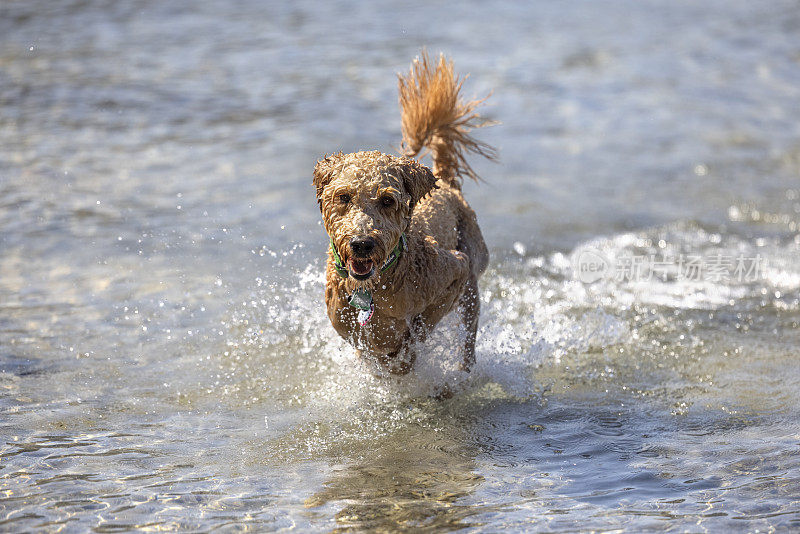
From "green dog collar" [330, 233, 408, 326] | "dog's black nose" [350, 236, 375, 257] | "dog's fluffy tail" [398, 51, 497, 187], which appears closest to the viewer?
"dog's black nose" [350, 236, 375, 257]

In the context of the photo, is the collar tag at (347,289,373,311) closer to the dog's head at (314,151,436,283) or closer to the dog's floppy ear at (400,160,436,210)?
the dog's head at (314,151,436,283)

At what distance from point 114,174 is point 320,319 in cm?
381

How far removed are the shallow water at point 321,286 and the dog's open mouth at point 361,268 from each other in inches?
39.7

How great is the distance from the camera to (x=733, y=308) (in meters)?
6.79

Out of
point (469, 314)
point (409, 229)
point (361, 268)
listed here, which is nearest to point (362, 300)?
point (361, 268)

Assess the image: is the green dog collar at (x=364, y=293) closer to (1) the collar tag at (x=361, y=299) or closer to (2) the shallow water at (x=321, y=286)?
(1) the collar tag at (x=361, y=299)

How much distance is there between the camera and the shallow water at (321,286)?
4.14 meters

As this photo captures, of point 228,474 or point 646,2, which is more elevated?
point 646,2

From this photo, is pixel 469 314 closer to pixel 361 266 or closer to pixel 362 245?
pixel 361 266

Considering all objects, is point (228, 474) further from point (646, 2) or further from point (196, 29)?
point (646, 2)

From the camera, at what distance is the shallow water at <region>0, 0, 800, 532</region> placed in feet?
13.6

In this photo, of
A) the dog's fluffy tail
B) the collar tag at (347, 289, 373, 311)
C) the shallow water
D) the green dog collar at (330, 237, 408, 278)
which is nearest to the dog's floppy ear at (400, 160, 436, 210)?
the green dog collar at (330, 237, 408, 278)

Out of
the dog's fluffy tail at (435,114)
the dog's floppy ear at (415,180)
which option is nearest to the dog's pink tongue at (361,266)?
the dog's floppy ear at (415,180)

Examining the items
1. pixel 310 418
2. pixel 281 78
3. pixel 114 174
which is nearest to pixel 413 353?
pixel 310 418
